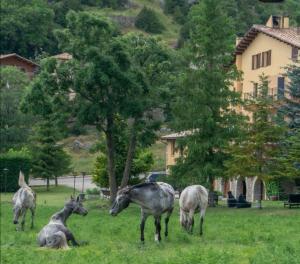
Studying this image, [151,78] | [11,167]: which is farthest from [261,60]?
[11,167]

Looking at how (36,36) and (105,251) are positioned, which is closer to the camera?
(105,251)

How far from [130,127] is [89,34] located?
7.01 meters

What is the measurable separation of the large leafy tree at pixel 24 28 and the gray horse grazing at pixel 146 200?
114141mm

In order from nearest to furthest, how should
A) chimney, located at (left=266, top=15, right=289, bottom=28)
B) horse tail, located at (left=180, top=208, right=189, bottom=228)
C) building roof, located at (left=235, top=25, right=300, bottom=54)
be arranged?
1. horse tail, located at (left=180, top=208, right=189, bottom=228)
2. building roof, located at (left=235, top=25, right=300, bottom=54)
3. chimney, located at (left=266, top=15, right=289, bottom=28)

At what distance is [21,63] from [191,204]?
101045 millimetres

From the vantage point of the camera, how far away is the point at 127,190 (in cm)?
2542

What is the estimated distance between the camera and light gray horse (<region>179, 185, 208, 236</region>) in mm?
28094

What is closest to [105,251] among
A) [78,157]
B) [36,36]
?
[78,157]

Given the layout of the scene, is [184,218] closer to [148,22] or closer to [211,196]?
[211,196]

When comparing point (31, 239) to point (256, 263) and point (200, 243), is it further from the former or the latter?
point (256, 263)

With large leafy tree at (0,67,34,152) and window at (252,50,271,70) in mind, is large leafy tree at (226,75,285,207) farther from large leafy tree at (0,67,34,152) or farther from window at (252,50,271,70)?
large leafy tree at (0,67,34,152)

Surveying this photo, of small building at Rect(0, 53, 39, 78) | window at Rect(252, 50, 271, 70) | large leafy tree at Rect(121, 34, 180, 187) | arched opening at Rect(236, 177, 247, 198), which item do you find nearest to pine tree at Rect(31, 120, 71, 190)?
arched opening at Rect(236, 177, 247, 198)

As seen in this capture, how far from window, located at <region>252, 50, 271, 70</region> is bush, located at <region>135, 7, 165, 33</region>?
87.4 metres

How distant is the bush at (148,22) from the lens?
157875 millimetres
